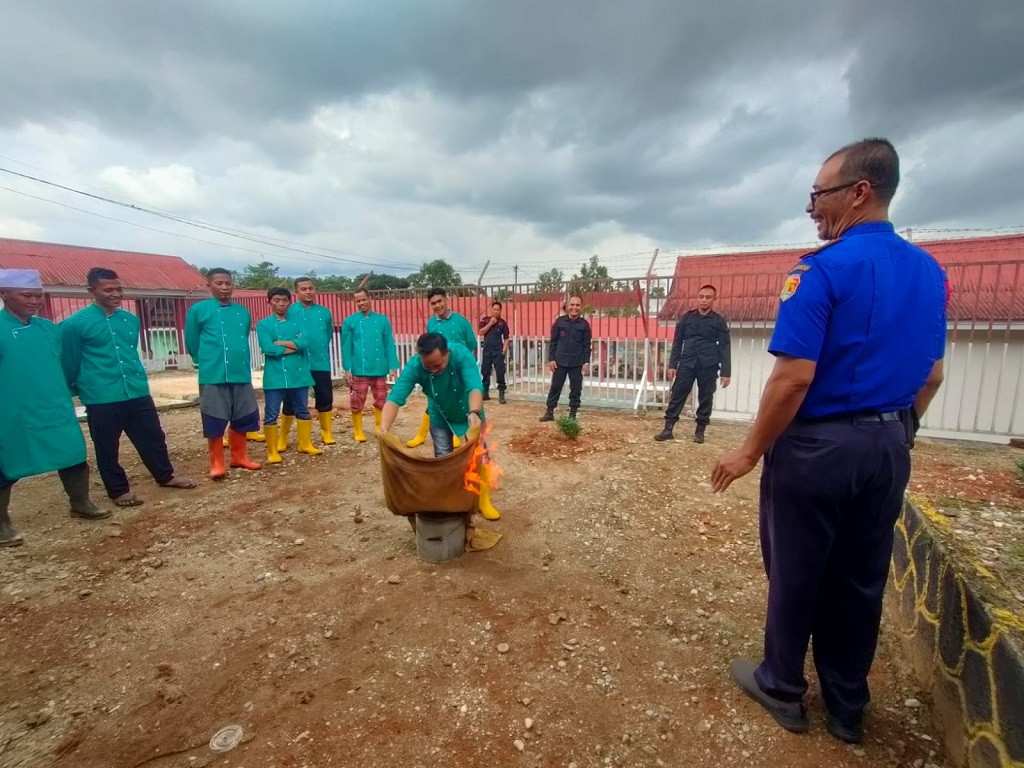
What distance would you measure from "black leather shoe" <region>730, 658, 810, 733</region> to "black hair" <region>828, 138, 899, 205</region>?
1892mm

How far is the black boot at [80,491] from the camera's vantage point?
13.0ft

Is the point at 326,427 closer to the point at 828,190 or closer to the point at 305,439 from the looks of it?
the point at 305,439

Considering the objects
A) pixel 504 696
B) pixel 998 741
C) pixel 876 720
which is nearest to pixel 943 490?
pixel 876 720

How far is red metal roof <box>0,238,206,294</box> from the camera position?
579 inches

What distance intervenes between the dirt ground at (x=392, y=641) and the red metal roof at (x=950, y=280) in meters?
3.33

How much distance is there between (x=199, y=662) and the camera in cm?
243

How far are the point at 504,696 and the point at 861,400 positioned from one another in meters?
1.81

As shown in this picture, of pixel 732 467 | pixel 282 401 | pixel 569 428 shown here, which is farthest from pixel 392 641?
pixel 282 401

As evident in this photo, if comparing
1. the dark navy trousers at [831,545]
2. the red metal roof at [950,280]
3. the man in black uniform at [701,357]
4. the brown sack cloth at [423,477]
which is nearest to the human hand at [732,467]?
the dark navy trousers at [831,545]

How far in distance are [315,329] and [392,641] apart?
4082 mm

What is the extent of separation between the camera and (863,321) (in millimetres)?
1562

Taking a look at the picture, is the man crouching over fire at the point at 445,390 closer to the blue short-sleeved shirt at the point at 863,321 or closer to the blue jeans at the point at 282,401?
the blue short-sleeved shirt at the point at 863,321

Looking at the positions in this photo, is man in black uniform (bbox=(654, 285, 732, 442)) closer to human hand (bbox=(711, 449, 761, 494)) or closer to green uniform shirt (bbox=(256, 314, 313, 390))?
green uniform shirt (bbox=(256, 314, 313, 390))

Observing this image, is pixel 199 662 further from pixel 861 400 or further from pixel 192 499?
pixel 861 400
